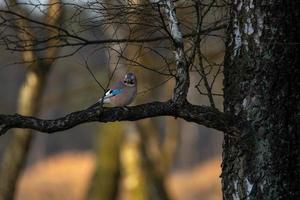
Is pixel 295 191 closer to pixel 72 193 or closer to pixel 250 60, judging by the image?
pixel 250 60

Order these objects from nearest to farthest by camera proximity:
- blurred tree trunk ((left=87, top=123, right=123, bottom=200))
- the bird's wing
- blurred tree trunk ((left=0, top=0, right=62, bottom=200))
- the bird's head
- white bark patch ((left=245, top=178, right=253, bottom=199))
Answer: white bark patch ((left=245, top=178, right=253, bottom=199)), the bird's wing, the bird's head, blurred tree trunk ((left=0, top=0, right=62, bottom=200)), blurred tree trunk ((left=87, top=123, right=123, bottom=200))

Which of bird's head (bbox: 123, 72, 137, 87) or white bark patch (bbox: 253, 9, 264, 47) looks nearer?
white bark patch (bbox: 253, 9, 264, 47)

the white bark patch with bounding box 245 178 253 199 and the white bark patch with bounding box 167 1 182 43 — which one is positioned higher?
the white bark patch with bounding box 167 1 182 43

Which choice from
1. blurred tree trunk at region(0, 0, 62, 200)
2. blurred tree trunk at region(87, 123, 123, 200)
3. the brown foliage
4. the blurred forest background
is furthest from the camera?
the brown foliage

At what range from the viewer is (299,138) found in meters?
5.77

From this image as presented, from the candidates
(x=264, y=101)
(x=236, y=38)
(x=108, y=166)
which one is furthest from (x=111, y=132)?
(x=264, y=101)

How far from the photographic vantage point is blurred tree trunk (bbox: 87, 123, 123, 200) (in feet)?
52.5

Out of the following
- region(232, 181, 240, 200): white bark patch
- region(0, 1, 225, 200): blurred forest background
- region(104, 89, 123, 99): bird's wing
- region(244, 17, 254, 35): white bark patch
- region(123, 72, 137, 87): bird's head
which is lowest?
region(232, 181, 240, 200): white bark patch

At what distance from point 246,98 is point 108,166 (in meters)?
10.8

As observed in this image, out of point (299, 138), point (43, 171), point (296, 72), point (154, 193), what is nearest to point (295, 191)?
point (299, 138)

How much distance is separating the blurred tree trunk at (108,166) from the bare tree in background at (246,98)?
10.3 m

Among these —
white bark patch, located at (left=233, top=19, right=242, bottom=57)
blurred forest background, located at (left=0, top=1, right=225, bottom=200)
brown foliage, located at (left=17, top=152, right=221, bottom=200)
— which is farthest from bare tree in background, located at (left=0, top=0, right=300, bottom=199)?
brown foliage, located at (left=17, top=152, right=221, bottom=200)

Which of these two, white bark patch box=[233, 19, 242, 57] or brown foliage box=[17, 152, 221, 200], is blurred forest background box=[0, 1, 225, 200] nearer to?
brown foliage box=[17, 152, 221, 200]

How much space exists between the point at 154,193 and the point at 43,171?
12.8 metres
